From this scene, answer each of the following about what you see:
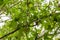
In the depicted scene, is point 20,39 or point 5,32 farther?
point 5,32

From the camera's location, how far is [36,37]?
2.92ft

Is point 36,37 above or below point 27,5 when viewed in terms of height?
below

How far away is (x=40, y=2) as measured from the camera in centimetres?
105

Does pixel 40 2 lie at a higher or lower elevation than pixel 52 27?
higher

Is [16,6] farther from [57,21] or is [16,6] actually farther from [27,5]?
[57,21]

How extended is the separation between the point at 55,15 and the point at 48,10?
6cm

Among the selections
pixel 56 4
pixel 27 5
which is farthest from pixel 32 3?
pixel 56 4

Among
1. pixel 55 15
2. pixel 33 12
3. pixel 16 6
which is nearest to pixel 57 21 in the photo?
pixel 55 15

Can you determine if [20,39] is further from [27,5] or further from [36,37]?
[27,5]

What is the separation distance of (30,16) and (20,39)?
0.14 m

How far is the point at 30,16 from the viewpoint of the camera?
3.00ft

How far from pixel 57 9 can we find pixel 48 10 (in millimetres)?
56

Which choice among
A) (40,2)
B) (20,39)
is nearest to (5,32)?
(20,39)

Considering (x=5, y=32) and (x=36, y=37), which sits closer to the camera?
(x=36, y=37)
